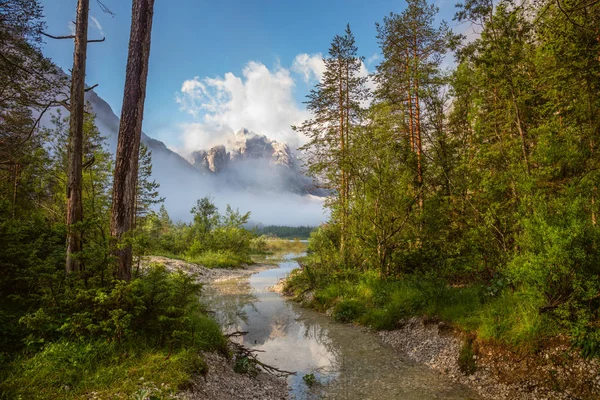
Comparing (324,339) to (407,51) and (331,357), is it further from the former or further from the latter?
(407,51)

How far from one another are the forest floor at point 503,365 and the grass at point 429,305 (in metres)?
0.21

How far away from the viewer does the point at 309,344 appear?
8.76 metres

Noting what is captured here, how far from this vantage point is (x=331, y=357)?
769cm

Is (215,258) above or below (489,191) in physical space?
below

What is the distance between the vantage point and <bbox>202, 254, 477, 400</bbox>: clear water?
5859mm

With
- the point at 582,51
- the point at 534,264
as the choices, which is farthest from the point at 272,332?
the point at 582,51

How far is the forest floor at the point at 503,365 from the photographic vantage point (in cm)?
476

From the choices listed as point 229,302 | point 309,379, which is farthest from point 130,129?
point 229,302

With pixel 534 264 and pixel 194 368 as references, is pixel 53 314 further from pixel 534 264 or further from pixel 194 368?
pixel 534 264

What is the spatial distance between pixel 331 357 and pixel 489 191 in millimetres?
5576

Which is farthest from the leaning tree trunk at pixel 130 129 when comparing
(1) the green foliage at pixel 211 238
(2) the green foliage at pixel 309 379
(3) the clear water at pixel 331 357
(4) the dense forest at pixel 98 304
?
(1) the green foliage at pixel 211 238

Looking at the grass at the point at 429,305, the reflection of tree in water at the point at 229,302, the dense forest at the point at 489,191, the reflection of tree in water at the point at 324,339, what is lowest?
the reflection of tree in water at the point at 229,302

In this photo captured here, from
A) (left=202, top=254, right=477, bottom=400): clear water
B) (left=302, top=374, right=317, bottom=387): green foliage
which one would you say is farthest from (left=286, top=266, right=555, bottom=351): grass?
(left=302, top=374, right=317, bottom=387): green foliage

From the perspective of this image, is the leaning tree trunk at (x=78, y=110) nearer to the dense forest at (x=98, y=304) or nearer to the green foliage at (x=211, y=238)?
the dense forest at (x=98, y=304)
